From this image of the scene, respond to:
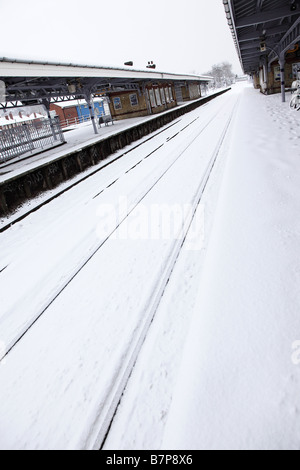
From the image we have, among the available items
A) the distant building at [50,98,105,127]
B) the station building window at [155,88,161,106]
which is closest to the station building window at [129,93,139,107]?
the station building window at [155,88,161,106]

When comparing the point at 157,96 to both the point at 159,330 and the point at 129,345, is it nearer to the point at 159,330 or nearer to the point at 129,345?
the point at 159,330

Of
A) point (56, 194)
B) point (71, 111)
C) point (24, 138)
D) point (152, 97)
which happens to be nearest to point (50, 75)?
point (24, 138)

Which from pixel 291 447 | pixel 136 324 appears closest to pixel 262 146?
pixel 136 324

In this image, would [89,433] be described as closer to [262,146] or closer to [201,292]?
[201,292]

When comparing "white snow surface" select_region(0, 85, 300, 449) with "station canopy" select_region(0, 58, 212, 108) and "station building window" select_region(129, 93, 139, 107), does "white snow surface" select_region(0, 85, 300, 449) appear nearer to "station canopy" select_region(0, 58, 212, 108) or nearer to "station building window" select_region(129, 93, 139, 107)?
"station canopy" select_region(0, 58, 212, 108)

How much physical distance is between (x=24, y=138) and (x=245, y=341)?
15.4 m

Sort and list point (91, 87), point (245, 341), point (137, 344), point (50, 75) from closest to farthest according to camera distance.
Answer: point (245, 341) < point (137, 344) < point (50, 75) < point (91, 87)

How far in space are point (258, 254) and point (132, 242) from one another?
2.03 m

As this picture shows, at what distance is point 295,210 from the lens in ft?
14.1

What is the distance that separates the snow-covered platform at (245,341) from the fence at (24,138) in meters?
12.2

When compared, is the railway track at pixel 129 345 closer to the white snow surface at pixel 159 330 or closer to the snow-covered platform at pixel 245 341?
the white snow surface at pixel 159 330

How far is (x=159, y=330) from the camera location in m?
2.73

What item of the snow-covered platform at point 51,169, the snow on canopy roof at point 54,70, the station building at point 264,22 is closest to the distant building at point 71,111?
the snow on canopy roof at point 54,70

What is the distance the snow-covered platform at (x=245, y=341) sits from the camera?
1.80 meters
